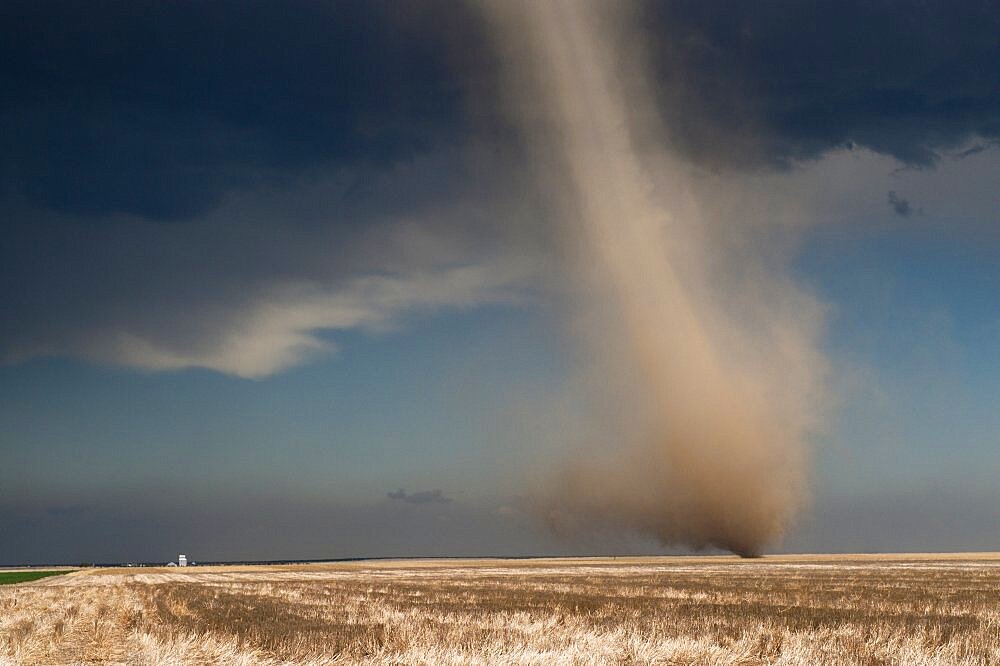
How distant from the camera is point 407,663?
16.7 m

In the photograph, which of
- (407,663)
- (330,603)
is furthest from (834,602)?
(407,663)

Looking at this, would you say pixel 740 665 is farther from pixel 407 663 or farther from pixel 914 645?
pixel 407 663

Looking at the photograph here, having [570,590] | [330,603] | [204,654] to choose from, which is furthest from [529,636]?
→ [570,590]

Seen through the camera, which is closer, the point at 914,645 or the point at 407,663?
the point at 407,663

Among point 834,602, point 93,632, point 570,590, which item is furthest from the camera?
point 570,590

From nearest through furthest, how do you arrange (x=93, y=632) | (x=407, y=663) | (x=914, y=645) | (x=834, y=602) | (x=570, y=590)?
1. (x=407, y=663)
2. (x=914, y=645)
3. (x=93, y=632)
4. (x=834, y=602)
5. (x=570, y=590)

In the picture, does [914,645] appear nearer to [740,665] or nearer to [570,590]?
[740,665]

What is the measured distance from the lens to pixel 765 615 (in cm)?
2620

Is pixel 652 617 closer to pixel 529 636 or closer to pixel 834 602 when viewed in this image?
pixel 529 636

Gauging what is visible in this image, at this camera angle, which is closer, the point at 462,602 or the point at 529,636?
the point at 529,636

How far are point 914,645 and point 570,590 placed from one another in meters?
24.7

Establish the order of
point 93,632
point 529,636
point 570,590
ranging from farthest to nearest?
point 570,590 → point 93,632 → point 529,636

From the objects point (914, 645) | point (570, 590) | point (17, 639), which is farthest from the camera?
point (570, 590)

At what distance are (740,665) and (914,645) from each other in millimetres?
4255
